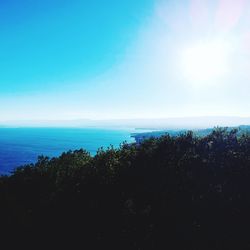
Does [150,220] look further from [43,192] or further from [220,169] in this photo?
[43,192]

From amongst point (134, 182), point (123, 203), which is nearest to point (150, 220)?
point (123, 203)

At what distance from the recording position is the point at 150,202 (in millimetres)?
24641

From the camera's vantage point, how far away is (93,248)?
69.9 feet

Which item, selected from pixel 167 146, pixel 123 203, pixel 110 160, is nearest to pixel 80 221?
pixel 123 203

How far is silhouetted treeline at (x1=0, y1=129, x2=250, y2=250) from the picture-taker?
2086 cm

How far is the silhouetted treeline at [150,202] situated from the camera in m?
20.9

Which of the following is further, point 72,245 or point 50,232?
point 50,232

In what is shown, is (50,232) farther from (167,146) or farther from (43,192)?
(167,146)

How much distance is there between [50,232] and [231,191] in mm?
15905

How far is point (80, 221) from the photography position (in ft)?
80.1

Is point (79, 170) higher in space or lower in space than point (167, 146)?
lower

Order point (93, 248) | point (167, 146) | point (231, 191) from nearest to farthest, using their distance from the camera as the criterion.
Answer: point (93, 248), point (231, 191), point (167, 146)

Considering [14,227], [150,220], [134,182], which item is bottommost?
[14,227]

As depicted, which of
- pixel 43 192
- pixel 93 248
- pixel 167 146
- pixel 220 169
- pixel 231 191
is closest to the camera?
pixel 93 248
